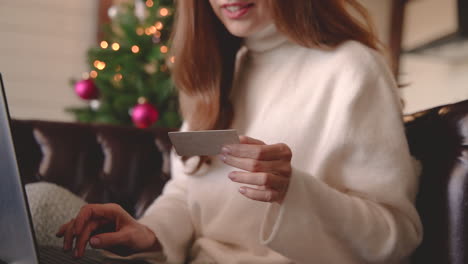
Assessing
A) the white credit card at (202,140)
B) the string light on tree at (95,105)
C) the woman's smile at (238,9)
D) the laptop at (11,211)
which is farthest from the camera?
the string light on tree at (95,105)

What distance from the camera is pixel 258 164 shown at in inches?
23.9

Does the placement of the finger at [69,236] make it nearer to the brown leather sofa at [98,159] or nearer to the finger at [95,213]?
the finger at [95,213]

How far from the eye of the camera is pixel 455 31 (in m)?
3.07

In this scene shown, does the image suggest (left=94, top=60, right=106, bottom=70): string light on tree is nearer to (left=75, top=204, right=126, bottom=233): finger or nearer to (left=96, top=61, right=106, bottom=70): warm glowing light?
(left=96, top=61, right=106, bottom=70): warm glowing light

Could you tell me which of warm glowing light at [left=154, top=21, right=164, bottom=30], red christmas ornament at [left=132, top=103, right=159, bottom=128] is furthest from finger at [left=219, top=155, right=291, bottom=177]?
warm glowing light at [left=154, top=21, right=164, bottom=30]

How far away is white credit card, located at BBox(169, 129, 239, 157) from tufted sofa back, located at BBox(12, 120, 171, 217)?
77 cm

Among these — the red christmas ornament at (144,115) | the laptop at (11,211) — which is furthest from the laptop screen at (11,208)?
the red christmas ornament at (144,115)

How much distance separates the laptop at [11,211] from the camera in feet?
1.49

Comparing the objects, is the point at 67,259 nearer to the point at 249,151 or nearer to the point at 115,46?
the point at 249,151

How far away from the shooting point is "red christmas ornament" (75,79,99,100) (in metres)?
2.27

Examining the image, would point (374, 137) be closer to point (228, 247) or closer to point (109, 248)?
point (228, 247)

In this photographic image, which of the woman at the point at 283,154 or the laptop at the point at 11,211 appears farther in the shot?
the woman at the point at 283,154

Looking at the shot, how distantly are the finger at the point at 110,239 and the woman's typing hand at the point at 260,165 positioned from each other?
0.29 meters

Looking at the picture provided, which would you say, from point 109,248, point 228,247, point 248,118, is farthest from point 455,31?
point 109,248
